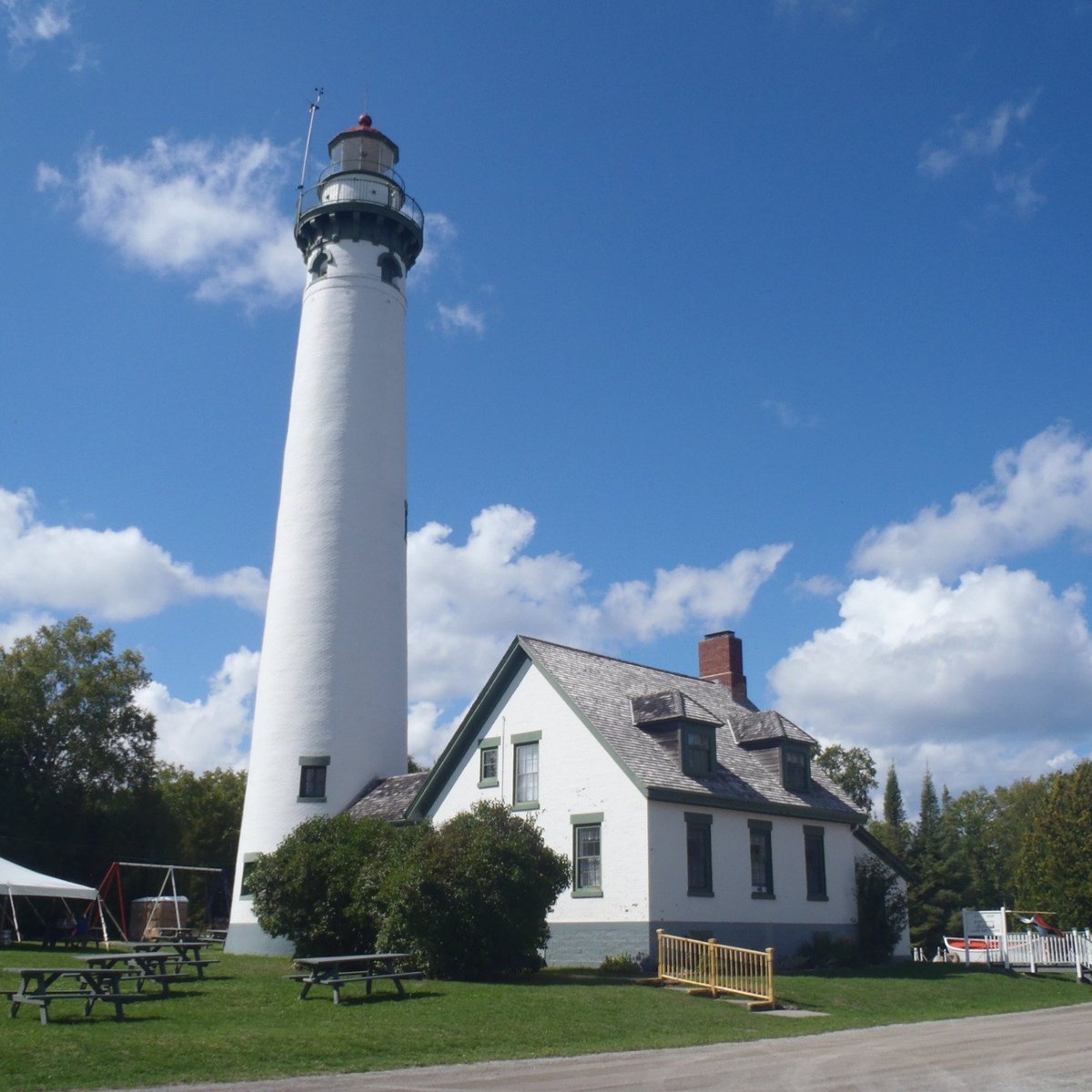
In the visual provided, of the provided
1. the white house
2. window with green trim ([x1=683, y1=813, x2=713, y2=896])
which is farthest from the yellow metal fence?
window with green trim ([x1=683, y1=813, x2=713, y2=896])

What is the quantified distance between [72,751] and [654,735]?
89.3 feet

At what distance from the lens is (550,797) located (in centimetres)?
2697

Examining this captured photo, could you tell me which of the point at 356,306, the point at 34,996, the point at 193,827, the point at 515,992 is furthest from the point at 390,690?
the point at 193,827

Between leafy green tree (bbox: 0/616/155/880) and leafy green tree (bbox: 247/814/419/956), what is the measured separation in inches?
824

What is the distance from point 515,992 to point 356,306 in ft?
70.6

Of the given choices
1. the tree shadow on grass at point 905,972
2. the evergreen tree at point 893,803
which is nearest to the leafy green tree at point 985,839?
the evergreen tree at point 893,803

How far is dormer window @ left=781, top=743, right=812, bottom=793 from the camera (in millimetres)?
29500

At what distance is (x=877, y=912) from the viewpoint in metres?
30.1

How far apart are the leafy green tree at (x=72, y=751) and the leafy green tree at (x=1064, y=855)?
3276cm

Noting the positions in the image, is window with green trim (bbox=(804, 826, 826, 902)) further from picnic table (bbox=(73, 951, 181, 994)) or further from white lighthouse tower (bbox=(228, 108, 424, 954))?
picnic table (bbox=(73, 951, 181, 994))

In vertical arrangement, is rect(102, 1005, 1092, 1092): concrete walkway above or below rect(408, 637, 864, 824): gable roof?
below

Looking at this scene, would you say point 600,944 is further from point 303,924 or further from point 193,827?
point 193,827

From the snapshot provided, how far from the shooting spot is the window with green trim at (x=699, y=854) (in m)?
25.5

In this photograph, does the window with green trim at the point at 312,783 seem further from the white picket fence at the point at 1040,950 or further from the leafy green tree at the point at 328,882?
the white picket fence at the point at 1040,950
